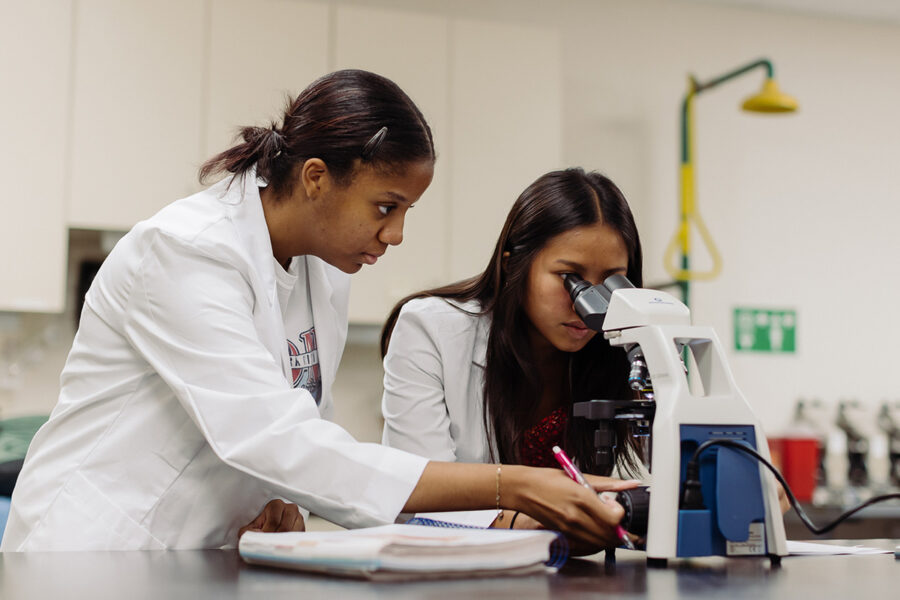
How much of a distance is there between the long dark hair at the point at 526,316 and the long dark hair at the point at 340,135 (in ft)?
1.05

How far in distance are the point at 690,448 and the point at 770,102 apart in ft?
8.69

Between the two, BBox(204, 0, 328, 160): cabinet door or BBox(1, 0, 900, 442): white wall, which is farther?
BBox(1, 0, 900, 442): white wall

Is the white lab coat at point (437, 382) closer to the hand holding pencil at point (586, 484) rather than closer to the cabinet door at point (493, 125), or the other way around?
the hand holding pencil at point (586, 484)

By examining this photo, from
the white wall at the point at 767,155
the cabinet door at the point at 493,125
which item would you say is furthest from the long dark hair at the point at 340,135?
the white wall at the point at 767,155

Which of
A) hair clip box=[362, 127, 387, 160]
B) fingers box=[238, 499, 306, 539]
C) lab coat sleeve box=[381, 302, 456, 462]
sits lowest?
fingers box=[238, 499, 306, 539]

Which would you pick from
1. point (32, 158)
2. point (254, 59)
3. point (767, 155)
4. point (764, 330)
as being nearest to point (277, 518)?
point (32, 158)

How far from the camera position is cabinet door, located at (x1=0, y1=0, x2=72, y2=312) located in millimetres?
2986

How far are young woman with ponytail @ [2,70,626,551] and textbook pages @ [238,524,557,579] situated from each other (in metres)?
0.15

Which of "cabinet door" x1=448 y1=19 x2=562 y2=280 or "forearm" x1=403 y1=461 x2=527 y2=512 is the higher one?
"cabinet door" x1=448 y1=19 x2=562 y2=280

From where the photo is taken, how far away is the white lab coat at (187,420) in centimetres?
107

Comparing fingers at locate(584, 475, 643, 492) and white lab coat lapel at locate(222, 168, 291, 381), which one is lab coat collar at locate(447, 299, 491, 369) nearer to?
white lab coat lapel at locate(222, 168, 291, 381)

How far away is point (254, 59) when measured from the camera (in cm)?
323

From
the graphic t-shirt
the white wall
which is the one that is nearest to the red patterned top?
the graphic t-shirt

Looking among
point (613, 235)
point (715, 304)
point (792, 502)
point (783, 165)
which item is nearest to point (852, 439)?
point (715, 304)
